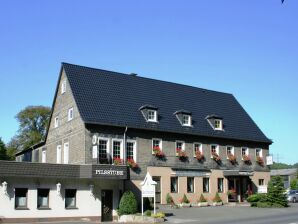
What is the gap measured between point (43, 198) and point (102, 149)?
664 centimetres

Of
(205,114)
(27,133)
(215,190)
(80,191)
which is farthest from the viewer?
(27,133)

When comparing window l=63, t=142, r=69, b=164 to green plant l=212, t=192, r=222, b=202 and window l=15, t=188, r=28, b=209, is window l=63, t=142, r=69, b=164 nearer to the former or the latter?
window l=15, t=188, r=28, b=209

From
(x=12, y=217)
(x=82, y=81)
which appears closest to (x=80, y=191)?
(x=12, y=217)

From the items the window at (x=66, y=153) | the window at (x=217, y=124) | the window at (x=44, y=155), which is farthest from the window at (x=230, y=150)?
the window at (x=44, y=155)

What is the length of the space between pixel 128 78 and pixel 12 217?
18549 mm

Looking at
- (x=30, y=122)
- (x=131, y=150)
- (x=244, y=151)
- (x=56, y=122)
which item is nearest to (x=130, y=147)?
(x=131, y=150)

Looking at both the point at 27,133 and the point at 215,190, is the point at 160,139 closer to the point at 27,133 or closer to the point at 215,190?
the point at 215,190

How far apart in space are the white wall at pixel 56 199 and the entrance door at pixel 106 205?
0.96 ft

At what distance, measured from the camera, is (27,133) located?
77.0m

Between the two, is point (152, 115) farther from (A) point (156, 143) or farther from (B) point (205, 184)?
(B) point (205, 184)

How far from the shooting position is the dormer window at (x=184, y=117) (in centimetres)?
4304

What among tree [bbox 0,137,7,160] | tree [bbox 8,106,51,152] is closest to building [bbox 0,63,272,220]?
tree [bbox 0,137,7,160]

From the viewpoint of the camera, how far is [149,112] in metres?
41.0

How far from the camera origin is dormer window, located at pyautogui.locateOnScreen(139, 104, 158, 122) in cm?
4056
